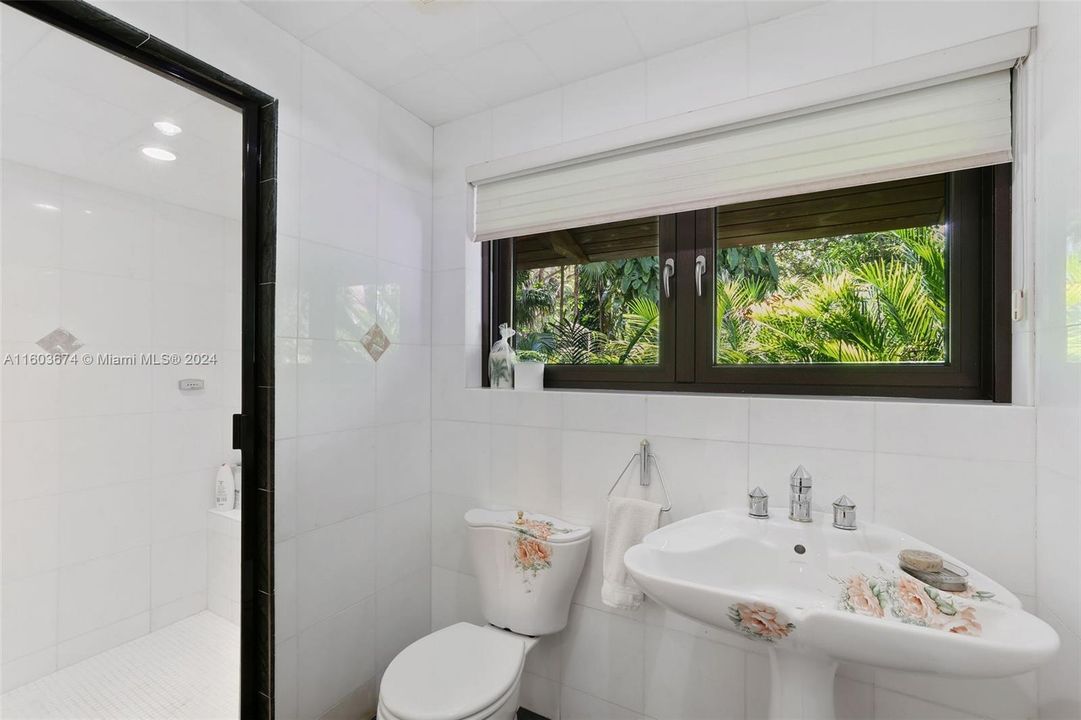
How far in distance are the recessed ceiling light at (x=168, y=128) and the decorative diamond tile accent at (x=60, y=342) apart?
1.76ft

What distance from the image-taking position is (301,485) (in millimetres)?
1494

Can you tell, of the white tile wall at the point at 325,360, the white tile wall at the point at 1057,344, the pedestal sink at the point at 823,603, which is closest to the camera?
the pedestal sink at the point at 823,603

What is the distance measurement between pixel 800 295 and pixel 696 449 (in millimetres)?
560

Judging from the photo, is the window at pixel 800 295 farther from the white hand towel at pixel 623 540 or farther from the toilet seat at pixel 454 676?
the toilet seat at pixel 454 676

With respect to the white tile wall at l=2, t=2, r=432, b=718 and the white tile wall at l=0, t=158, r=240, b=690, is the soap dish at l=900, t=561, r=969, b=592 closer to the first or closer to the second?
the white tile wall at l=2, t=2, r=432, b=718

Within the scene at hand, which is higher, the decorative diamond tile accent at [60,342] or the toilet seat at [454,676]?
the decorative diamond tile accent at [60,342]

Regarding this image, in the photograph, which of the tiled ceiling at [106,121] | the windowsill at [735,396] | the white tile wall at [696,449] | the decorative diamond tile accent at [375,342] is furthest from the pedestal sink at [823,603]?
the tiled ceiling at [106,121]

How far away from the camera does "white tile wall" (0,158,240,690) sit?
3.36 ft

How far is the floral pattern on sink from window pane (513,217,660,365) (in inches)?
33.1

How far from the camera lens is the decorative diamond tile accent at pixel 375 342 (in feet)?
5.59

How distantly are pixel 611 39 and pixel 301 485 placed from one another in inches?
62.3

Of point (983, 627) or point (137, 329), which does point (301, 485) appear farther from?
point (983, 627)

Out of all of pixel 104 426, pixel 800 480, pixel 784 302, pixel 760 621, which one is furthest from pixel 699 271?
pixel 104 426

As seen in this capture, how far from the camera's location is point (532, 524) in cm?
163
